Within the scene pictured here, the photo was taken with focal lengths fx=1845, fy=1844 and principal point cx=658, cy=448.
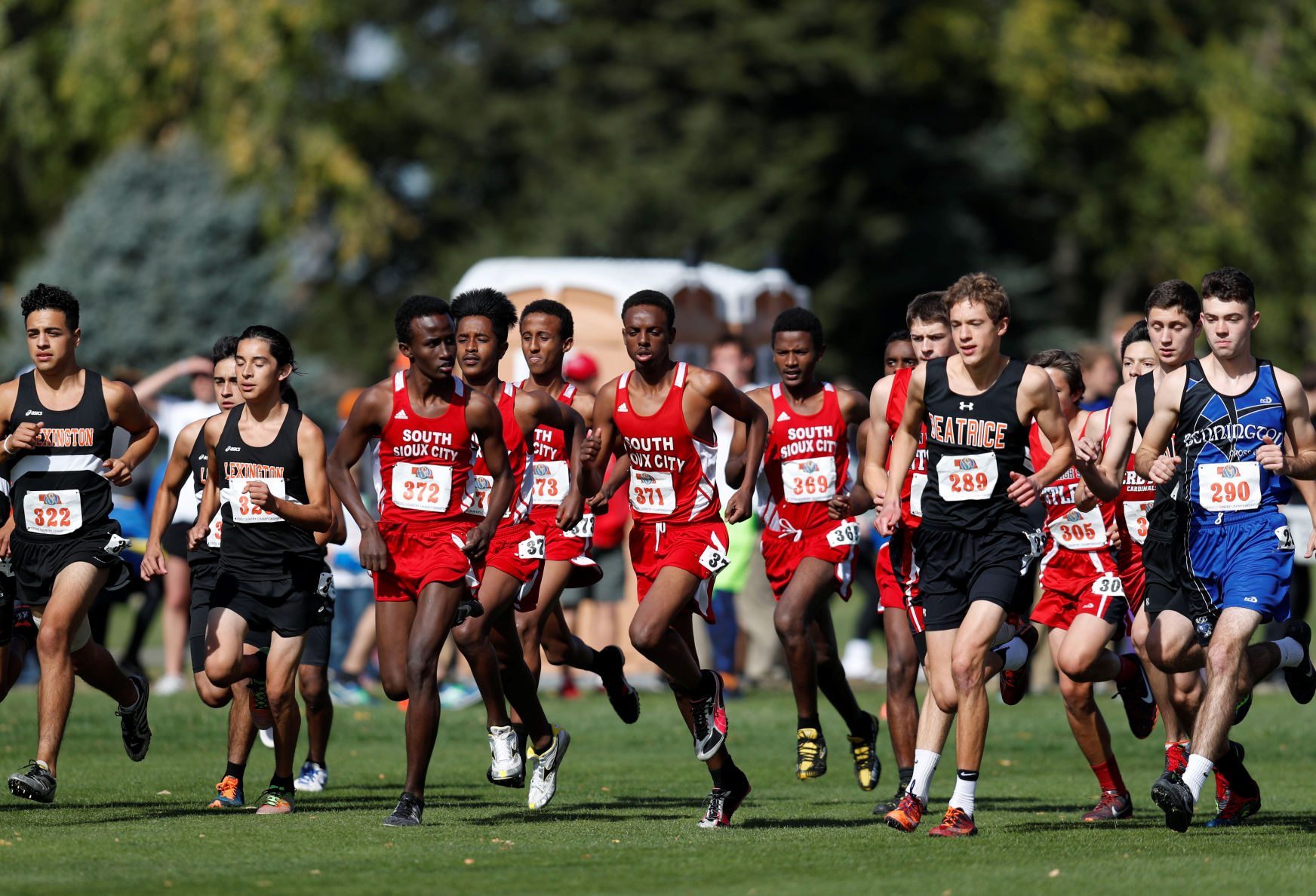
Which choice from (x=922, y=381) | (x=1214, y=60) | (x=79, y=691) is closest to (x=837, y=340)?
(x=1214, y=60)

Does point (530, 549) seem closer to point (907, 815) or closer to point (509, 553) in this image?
point (509, 553)

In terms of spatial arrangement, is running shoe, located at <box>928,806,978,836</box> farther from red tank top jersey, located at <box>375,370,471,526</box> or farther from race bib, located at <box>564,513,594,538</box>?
race bib, located at <box>564,513,594,538</box>

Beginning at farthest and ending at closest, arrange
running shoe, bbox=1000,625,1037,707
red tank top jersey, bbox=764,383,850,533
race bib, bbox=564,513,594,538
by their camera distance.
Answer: race bib, bbox=564,513,594,538
red tank top jersey, bbox=764,383,850,533
running shoe, bbox=1000,625,1037,707

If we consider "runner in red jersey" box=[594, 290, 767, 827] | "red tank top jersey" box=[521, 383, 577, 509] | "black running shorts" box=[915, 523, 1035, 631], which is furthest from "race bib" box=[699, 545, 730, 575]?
"red tank top jersey" box=[521, 383, 577, 509]

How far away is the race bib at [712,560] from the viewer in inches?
358

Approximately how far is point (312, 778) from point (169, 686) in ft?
19.2

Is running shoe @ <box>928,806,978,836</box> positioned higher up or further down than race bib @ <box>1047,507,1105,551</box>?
further down

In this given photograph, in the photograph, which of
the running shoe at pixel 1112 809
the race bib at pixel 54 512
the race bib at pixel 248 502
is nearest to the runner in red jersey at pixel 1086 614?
the running shoe at pixel 1112 809

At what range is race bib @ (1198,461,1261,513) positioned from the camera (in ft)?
27.6

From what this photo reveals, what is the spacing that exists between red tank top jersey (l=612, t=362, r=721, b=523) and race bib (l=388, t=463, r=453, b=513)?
948 mm

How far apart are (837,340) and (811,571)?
29.9m

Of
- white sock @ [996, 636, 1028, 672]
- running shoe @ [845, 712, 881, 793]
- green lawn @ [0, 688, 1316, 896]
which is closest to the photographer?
green lawn @ [0, 688, 1316, 896]

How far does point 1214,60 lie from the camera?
38.3 metres

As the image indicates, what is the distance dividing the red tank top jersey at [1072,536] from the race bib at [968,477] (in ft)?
3.74
